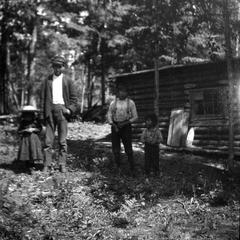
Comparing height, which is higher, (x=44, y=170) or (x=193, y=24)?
(x=193, y=24)

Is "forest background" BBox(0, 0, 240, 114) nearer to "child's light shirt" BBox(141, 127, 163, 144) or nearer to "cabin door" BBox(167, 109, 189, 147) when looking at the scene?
"cabin door" BBox(167, 109, 189, 147)

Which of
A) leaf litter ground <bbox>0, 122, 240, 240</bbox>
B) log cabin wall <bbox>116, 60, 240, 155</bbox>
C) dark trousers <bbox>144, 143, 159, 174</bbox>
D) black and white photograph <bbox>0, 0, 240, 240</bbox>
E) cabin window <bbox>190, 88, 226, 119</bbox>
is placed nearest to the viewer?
leaf litter ground <bbox>0, 122, 240, 240</bbox>

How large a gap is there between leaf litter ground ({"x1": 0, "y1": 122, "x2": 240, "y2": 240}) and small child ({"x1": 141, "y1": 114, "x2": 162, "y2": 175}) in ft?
1.00

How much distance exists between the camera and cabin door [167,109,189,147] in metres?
15.5

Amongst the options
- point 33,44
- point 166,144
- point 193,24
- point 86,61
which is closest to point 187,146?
point 166,144

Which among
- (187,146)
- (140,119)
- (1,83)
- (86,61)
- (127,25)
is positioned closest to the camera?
(187,146)

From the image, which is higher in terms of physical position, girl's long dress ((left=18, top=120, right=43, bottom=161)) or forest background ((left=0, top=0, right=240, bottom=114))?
forest background ((left=0, top=0, right=240, bottom=114))

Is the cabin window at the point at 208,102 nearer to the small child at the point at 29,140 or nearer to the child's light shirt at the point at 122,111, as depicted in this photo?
the child's light shirt at the point at 122,111

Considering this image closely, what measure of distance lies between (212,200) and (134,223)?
1.80 meters

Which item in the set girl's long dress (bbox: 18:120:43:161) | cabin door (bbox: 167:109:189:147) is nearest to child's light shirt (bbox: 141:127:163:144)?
girl's long dress (bbox: 18:120:43:161)

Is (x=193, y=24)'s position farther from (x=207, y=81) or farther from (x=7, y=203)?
(x=7, y=203)

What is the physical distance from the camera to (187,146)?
15422mm

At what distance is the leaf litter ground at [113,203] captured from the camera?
20.8ft

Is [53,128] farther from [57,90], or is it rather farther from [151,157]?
[151,157]
